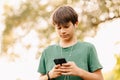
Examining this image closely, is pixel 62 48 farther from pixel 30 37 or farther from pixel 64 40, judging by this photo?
pixel 30 37

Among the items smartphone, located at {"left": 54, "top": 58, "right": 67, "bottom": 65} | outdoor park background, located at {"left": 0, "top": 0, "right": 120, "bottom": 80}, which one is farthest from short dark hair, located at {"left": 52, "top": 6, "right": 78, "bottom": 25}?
outdoor park background, located at {"left": 0, "top": 0, "right": 120, "bottom": 80}

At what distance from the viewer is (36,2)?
1037cm

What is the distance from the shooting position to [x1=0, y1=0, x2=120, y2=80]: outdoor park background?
9.01m

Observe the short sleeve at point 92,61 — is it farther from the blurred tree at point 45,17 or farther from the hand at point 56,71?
the blurred tree at point 45,17

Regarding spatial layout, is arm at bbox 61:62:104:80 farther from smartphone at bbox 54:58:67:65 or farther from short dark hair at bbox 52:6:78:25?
short dark hair at bbox 52:6:78:25

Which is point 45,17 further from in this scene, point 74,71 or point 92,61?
point 74,71

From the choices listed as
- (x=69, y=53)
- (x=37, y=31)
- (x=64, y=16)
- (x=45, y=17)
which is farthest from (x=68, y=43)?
(x=37, y=31)

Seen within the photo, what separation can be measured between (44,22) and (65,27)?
24.3 feet

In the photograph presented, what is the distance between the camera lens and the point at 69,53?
2.87 m

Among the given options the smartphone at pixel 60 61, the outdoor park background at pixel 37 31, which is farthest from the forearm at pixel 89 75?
the outdoor park background at pixel 37 31

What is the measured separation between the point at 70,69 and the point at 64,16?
359 mm

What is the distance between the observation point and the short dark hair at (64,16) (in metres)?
2.84

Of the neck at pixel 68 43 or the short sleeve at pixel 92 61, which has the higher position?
the neck at pixel 68 43

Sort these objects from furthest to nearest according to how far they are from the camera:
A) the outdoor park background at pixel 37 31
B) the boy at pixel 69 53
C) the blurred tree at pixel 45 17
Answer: the outdoor park background at pixel 37 31 → the blurred tree at pixel 45 17 → the boy at pixel 69 53
